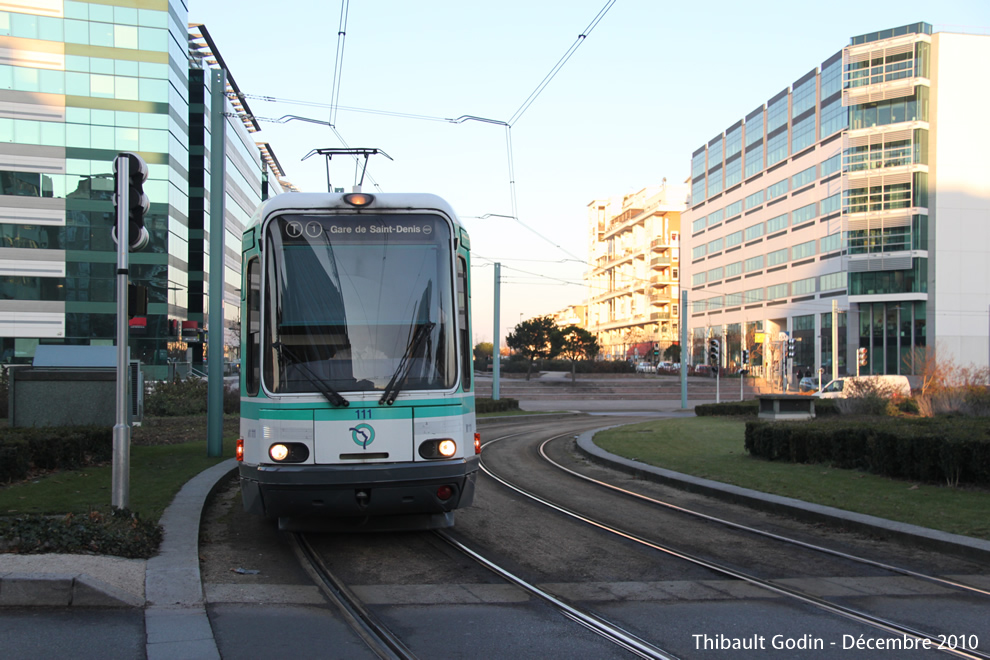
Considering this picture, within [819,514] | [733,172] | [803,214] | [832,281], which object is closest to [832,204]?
[803,214]

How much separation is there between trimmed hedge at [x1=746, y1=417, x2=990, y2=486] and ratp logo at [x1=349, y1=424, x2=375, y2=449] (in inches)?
317

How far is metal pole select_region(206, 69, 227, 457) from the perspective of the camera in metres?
15.0

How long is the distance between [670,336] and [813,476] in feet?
322

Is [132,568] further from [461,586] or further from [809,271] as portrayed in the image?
[809,271]

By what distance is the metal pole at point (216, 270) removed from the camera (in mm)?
15031

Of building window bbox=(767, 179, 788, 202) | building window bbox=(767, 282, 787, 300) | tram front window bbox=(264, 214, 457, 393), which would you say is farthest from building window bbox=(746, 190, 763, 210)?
tram front window bbox=(264, 214, 457, 393)

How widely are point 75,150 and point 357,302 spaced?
5143cm

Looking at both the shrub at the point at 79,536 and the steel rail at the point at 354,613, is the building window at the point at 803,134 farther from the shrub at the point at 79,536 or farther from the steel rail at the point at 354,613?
the shrub at the point at 79,536

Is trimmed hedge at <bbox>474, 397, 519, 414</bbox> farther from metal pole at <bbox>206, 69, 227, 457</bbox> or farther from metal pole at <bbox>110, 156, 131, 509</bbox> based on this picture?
metal pole at <bbox>110, 156, 131, 509</bbox>

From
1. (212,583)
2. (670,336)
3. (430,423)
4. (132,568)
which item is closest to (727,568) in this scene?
(430,423)

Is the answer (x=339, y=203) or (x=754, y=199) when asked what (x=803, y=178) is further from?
(x=339, y=203)

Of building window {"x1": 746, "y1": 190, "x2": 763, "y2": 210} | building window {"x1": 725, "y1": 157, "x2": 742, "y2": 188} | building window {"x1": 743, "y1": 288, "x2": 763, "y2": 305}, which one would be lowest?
building window {"x1": 743, "y1": 288, "x2": 763, "y2": 305}

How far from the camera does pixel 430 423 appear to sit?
7586 millimetres

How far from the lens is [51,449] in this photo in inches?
463
